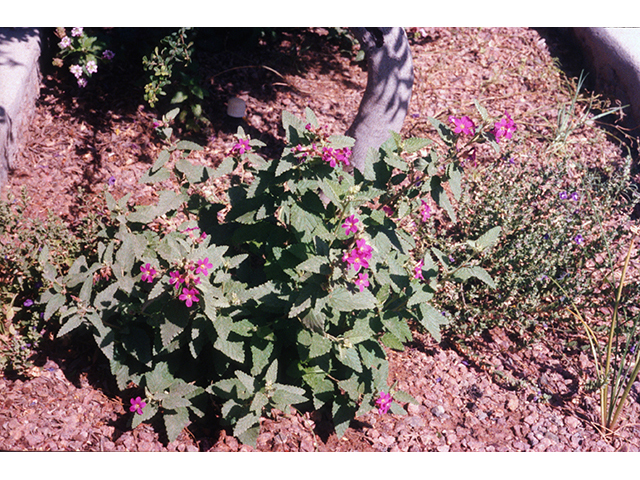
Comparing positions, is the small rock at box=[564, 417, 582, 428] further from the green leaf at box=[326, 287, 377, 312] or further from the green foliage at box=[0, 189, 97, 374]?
the green foliage at box=[0, 189, 97, 374]

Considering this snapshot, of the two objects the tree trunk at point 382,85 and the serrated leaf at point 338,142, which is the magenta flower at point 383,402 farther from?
the tree trunk at point 382,85

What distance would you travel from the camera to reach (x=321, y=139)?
7.54 feet

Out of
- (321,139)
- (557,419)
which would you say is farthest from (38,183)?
(557,419)

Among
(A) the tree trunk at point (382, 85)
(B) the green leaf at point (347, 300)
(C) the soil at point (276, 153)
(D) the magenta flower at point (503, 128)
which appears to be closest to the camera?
(B) the green leaf at point (347, 300)

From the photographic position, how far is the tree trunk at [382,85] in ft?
12.4

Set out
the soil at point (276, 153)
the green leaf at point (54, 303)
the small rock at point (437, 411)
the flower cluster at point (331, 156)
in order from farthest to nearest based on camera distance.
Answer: the small rock at point (437, 411), the soil at point (276, 153), the green leaf at point (54, 303), the flower cluster at point (331, 156)

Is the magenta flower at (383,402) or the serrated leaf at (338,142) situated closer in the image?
the serrated leaf at (338,142)

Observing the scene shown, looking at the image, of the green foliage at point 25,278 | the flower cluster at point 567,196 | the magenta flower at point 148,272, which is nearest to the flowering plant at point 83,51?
the green foliage at point 25,278

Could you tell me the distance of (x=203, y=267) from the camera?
2.04 m

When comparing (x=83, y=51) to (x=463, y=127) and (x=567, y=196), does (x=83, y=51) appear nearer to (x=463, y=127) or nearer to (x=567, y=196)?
(x=463, y=127)

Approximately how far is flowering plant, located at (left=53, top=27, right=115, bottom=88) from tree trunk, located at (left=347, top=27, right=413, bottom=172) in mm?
1947

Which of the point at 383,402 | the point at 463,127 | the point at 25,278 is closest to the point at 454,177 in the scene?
the point at 463,127

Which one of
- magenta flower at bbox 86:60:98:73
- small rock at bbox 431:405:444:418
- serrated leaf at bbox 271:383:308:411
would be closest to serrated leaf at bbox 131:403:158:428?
serrated leaf at bbox 271:383:308:411

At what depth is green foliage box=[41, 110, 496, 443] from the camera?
7.40 ft
